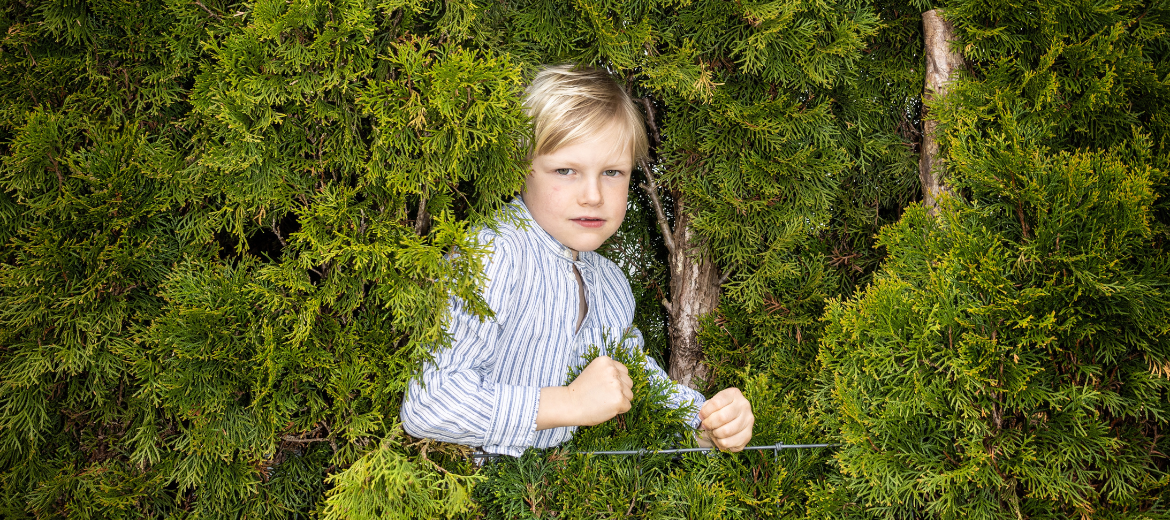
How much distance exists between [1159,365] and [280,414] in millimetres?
2302

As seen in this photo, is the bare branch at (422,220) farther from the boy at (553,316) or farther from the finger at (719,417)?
the finger at (719,417)

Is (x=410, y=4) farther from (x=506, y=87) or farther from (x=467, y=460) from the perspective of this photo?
(x=467, y=460)

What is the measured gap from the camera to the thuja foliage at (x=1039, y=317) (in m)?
1.98

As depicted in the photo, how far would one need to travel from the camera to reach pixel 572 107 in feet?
8.13

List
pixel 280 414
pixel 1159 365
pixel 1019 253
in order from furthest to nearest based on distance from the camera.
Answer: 1. pixel 280 414
2. pixel 1019 253
3. pixel 1159 365

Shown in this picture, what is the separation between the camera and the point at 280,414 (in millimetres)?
2236

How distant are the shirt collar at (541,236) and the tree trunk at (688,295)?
520mm

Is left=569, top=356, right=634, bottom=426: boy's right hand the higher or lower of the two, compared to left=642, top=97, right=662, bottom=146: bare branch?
lower

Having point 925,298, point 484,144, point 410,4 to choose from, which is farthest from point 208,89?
point 925,298

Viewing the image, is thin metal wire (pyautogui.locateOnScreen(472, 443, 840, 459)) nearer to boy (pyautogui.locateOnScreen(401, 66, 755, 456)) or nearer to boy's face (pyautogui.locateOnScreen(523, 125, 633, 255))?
boy (pyautogui.locateOnScreen(401, 66, 755, 456))

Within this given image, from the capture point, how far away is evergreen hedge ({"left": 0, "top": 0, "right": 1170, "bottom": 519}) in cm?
204

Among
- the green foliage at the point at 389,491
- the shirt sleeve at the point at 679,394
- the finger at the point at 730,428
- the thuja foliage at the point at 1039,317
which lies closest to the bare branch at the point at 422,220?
the green foliage at the point at 389,491

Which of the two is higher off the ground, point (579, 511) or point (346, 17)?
→ point (346, 17)

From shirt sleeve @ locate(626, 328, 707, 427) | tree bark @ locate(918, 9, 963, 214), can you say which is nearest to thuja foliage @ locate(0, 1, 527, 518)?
shirt sleeve @ locate(626, 328, 707, 427)
